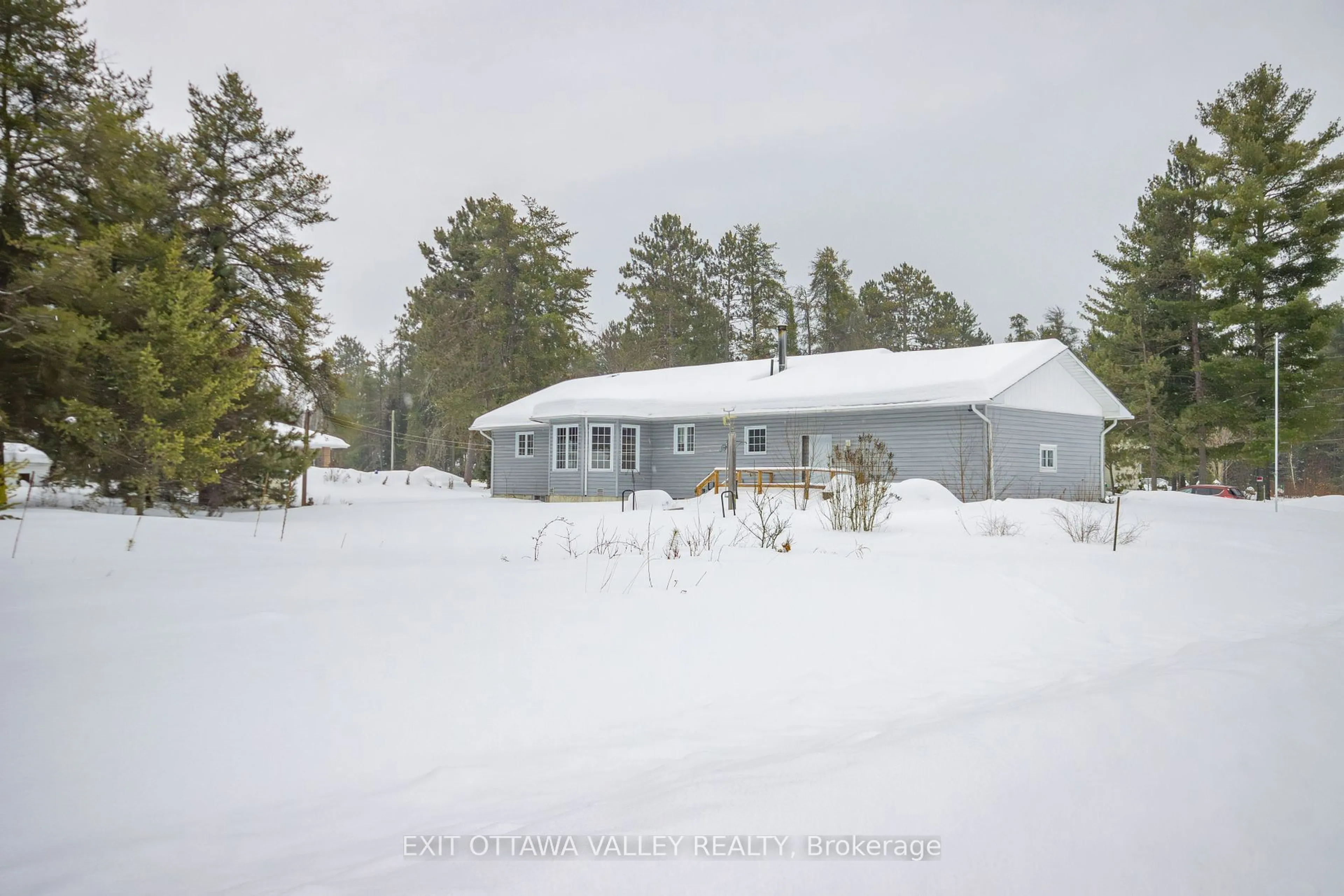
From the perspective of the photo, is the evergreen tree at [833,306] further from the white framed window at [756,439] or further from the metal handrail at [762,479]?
the metal handrail at [762,479]

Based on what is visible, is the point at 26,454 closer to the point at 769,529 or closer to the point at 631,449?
the point at 631,449

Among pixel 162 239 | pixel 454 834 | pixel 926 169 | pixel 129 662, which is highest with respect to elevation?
pixel 926 169

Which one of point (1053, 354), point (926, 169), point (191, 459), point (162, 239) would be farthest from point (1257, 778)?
point (926, 169)

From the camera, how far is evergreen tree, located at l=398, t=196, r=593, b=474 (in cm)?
3659

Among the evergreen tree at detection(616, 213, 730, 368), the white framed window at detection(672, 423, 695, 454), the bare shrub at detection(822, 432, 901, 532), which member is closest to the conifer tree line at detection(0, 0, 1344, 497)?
the evergreen tree at detection(616, 213, 730, 368)

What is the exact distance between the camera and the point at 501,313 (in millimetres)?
36156

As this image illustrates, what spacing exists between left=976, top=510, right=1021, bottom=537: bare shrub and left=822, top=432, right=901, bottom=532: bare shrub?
148cm

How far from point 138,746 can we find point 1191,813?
3.84m

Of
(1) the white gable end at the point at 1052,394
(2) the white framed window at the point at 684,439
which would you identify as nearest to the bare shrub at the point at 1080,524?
(1) the white gable end at the point at 1052,394

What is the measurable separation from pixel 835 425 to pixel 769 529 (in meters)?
10.9

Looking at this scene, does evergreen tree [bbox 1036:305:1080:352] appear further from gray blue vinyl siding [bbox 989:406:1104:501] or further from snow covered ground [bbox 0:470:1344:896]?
snow covered ground [bbox 0:470:1344:896]

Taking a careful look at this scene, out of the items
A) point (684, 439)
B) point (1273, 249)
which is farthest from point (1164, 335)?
point (684, 439)

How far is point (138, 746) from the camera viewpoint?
2957mm

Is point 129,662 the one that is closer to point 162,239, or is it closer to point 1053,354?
point 162,239
